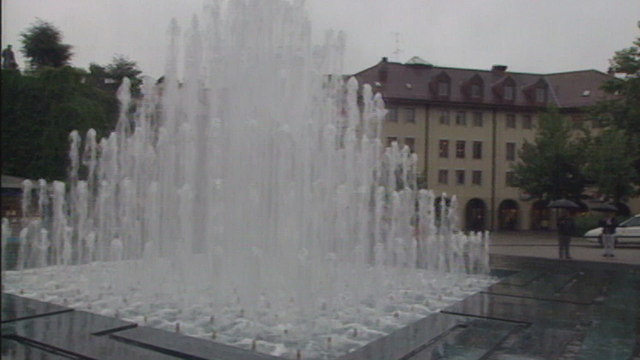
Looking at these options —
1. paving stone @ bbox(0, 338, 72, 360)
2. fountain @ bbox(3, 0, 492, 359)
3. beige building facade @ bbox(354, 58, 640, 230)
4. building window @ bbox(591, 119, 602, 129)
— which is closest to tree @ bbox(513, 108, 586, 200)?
building window @ bbox(591, 119, 602, 129)

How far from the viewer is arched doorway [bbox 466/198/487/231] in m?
43.3

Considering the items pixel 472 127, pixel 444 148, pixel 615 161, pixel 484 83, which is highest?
pixel 484 83

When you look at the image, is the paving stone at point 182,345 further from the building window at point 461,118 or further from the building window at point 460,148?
the building window at point 461,118

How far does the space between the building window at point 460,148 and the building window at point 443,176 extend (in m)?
1.55

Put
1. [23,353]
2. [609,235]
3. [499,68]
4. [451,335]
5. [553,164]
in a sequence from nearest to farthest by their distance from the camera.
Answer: [23,353]
[451,335]
[609,235]
[553,164]
[499,68]

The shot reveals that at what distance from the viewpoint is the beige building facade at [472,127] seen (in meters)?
42.2

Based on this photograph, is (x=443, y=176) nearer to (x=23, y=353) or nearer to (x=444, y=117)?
(x=444, y=117)

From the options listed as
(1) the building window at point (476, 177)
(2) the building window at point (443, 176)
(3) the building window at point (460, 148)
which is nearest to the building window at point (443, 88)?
(3) the building window at point (460, 148)

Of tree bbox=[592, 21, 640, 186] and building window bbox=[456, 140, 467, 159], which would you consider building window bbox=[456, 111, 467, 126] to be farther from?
tree bbox=[592, 21, 640, 186]

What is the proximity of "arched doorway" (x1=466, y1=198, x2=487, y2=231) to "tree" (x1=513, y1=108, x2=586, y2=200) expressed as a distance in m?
6.06

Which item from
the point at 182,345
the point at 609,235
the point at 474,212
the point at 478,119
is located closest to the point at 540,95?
the point at 478,119

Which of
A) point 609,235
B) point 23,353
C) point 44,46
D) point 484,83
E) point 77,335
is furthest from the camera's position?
point 484,83

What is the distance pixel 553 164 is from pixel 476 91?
10043mm

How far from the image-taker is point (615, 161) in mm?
25609
